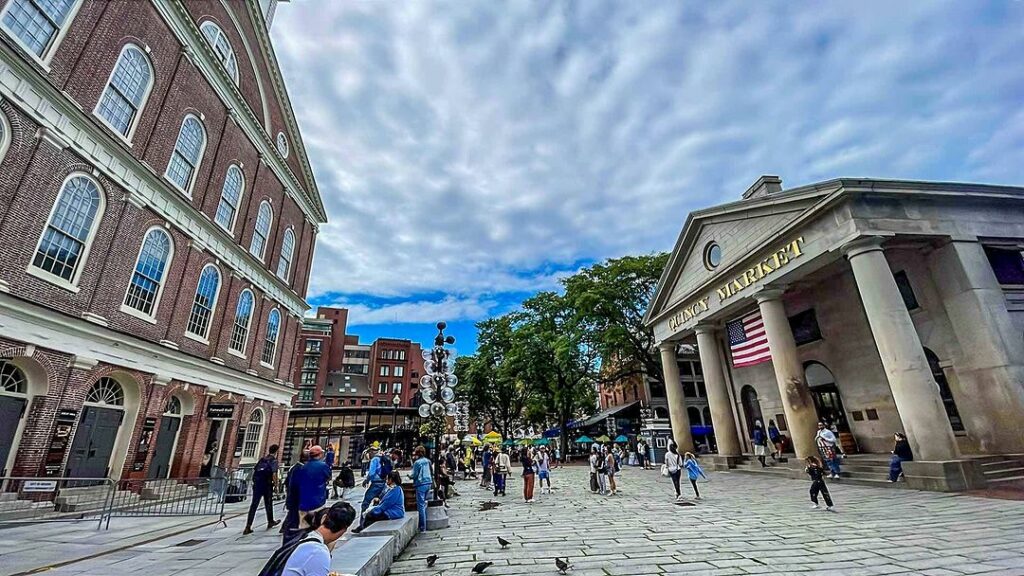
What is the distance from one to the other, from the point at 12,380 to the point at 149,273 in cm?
540

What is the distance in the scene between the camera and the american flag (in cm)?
1786

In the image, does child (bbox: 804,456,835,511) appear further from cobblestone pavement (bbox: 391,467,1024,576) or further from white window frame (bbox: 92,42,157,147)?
white window frame (bbox: 92,42,157,147)

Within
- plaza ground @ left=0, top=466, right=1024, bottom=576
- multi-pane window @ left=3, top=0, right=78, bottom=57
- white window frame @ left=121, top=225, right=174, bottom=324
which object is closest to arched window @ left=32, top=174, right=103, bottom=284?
white window frame @ left=121, top=225, right=174, bottom=324

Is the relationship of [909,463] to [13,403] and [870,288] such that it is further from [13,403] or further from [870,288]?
[13,403]

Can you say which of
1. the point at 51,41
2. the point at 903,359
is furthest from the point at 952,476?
the point at 51,41

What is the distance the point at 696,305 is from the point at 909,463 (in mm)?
11403

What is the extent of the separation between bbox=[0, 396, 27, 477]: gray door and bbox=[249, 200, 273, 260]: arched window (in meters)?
12.8

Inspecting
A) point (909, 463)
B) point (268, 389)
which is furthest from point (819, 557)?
point (268, 389)

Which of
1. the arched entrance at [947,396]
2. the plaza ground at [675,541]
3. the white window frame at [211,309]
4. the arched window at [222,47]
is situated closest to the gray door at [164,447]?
the white window frame at [211,309]

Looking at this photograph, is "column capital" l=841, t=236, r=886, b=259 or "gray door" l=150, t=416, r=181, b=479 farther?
"gray door" l=150, t=416, r=181, b=479

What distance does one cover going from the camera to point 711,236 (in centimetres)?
2192

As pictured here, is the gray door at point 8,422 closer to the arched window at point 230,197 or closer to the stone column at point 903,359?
the arched window at point 230,197

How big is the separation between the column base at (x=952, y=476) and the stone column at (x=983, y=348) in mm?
2585

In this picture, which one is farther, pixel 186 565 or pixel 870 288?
pixel 870 288
